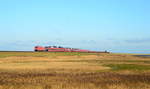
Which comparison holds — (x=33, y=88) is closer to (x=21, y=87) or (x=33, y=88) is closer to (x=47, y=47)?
(x=21, y=87)

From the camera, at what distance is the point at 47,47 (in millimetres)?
128625

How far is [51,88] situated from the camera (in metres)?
21.2

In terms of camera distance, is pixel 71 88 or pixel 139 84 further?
pixel 139 84

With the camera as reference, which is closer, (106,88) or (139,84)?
(106,88)

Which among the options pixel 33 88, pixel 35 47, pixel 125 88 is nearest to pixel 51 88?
pixel 33 88

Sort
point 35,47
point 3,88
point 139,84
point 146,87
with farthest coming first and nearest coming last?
point 35,47 < point 139,84 < point 146,87 < point 3,88

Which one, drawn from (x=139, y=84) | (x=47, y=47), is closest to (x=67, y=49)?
(x=47, y=47)

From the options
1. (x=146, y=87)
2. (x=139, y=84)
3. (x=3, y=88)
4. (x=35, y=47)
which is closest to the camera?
(x=3, y=88)

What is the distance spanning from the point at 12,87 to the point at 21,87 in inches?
30.1

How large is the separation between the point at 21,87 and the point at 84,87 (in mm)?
5573

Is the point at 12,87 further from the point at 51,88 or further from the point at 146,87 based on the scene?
the point at 146,87

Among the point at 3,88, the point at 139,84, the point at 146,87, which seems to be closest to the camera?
the point at 3,88

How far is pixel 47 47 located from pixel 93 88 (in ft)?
356

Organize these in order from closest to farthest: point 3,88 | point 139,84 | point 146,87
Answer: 1. point 3,88
2. point 146,87
3. point 139,84
